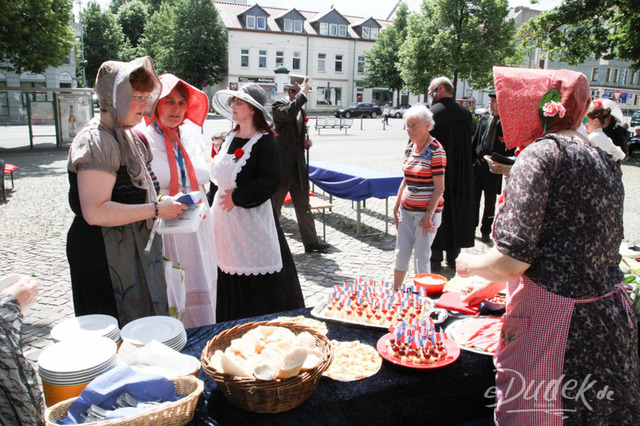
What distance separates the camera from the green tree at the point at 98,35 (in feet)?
138

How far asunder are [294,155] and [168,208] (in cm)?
355

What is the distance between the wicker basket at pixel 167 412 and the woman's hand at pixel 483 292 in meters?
1.31

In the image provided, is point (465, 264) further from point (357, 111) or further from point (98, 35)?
point (98, 35)

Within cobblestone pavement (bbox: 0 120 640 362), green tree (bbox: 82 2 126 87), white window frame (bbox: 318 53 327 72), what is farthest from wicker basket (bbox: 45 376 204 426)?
white window frame (bbox: 318 53 327 72)

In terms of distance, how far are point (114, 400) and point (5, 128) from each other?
87.9 ft

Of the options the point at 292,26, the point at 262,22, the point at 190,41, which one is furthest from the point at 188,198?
the point at 292,26

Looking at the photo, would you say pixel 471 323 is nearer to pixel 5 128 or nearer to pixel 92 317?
pixel 92 317

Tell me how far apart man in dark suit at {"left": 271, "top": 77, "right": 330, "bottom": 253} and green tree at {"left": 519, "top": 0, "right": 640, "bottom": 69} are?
1455 centimetres

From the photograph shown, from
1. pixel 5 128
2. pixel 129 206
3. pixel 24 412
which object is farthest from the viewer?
pixel 5 128

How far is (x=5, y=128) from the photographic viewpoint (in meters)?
23.2

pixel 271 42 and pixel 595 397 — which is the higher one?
pixel 271 42

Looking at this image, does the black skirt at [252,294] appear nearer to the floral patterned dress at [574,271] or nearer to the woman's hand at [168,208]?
the woman's hand at [168,208]

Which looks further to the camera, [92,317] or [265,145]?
[265,145]

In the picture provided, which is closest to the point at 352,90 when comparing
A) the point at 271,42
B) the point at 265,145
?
the point at 271,42
